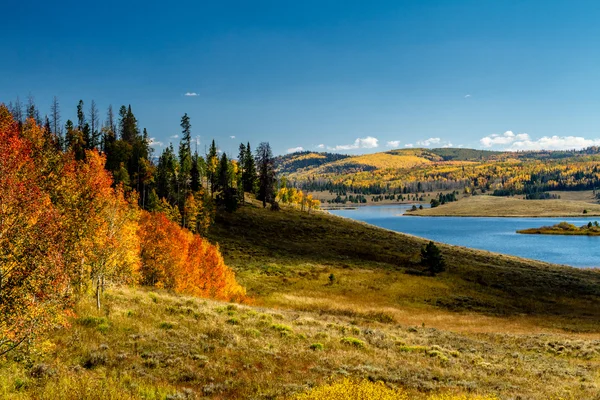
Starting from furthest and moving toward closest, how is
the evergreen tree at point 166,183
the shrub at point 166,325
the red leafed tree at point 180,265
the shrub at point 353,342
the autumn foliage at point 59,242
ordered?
the evergreen tree at point 166,183 → the red leafed tree at point 180,265 → the shrub at point 353,342 → the shrub at point 166,325 → the autumn foliage at point 59,242

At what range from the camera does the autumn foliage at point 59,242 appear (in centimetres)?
1153

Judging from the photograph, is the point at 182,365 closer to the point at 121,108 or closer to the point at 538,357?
the point at 538,357

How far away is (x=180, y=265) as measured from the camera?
42500mm

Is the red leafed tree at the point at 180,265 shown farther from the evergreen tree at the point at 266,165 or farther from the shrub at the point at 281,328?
the evergreen tree at the point at 266,165

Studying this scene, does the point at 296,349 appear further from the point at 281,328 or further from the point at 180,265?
the point at 180,265

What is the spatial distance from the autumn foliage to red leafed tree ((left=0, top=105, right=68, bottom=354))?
0.03m

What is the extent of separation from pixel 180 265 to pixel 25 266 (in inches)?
1244

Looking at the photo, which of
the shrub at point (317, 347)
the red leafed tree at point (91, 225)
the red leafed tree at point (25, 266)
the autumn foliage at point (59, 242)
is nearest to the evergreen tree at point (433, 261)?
the autumn foliage at point (59, 242)

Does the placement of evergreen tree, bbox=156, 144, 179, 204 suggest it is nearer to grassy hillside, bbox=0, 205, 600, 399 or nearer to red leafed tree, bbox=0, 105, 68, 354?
grassy hillside, bbox=0, 205, 600, 399

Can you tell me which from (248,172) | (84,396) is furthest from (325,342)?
(248,172)

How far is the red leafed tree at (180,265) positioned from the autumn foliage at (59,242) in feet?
0.36

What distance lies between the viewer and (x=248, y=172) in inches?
4835

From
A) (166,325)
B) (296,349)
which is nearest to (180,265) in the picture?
(166,325)

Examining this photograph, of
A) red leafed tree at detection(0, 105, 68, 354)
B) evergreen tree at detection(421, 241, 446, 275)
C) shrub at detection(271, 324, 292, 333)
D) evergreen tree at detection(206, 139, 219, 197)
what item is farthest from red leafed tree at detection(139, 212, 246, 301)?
evergreen tree at detection(206, 139, 219, 197)
